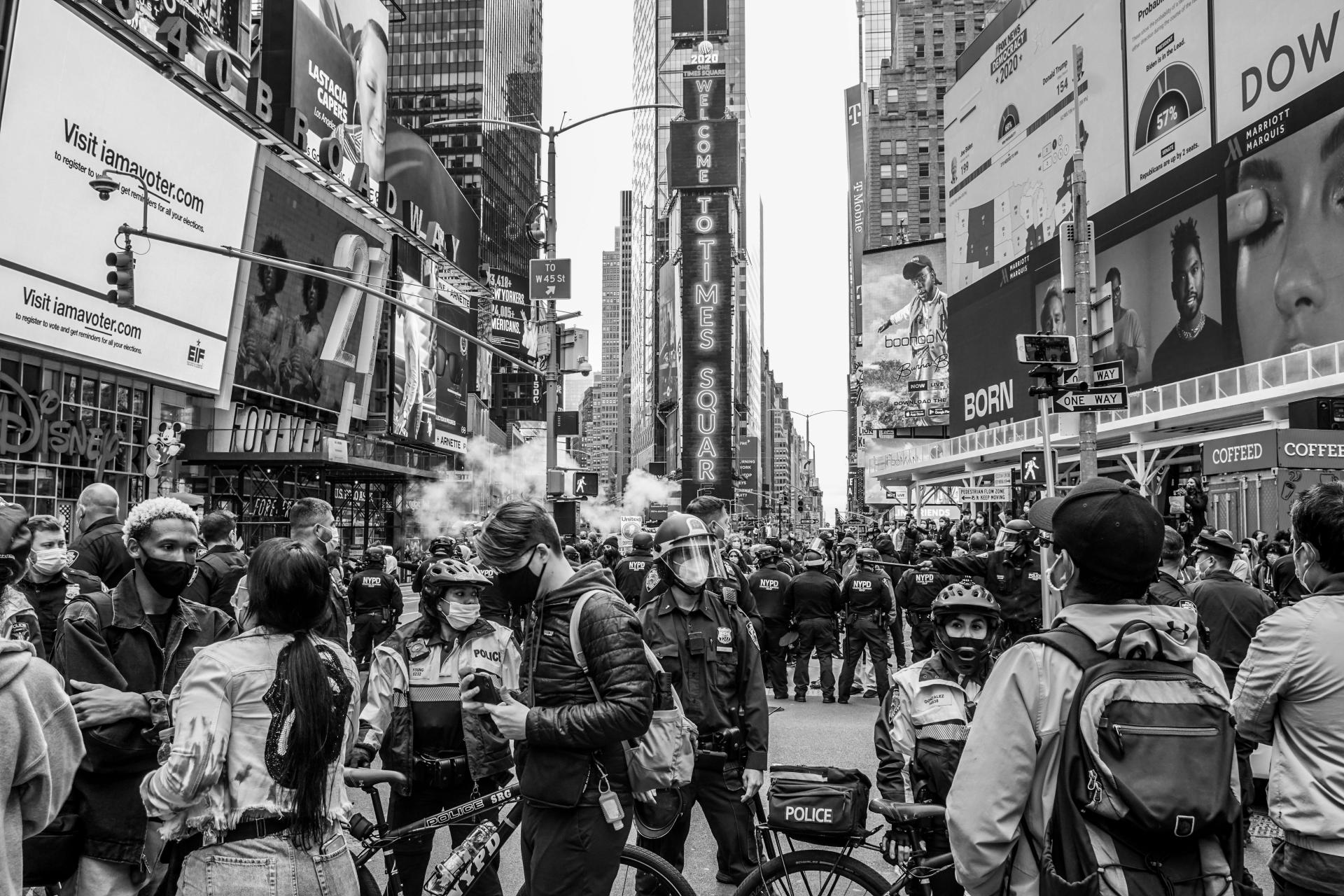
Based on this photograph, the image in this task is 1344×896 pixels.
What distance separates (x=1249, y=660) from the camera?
3385 mm

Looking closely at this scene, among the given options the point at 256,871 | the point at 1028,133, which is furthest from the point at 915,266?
the point at 256,871

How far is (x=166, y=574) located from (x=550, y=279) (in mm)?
11256

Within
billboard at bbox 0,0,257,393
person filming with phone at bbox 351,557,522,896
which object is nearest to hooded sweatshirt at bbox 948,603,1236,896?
person filming with phone at bbox 351,557,522,896

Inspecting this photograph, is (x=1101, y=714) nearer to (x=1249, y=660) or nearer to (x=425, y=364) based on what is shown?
(x=1249, y=660)

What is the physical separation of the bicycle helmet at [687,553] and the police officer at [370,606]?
7.96m

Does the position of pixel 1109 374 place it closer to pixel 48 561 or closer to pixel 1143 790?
pixel 48 561

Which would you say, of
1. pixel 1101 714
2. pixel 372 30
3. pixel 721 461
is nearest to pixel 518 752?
pixel 1101 714

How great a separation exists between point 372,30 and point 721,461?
58.0 m

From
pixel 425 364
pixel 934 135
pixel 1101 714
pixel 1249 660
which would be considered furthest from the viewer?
pixel 934 135

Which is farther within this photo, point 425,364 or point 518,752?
point 425,364

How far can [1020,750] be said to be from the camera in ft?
8.11

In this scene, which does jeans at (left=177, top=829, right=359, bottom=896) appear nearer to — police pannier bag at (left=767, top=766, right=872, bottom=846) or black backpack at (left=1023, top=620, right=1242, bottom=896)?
police pannier bag at (left=767, top=766, right=872, bottom=846)

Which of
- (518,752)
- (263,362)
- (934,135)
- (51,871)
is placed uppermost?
(934,135)

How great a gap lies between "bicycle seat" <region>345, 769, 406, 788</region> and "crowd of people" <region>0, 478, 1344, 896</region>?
0.13 m
